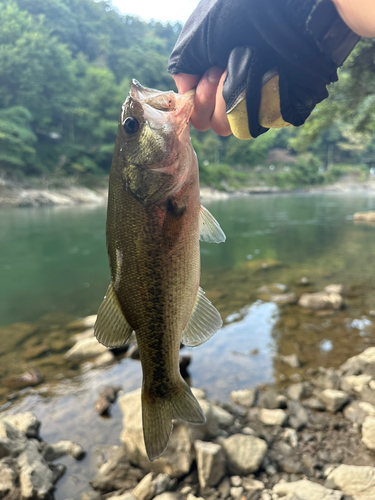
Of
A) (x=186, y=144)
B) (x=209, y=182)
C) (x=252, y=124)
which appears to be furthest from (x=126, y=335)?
(x=209, y=182)

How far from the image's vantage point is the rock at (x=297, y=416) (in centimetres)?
387

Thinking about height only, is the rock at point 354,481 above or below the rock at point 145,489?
above

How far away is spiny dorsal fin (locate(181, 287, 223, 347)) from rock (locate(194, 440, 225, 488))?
1833mm

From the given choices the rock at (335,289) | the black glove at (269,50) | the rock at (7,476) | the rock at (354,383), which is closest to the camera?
the black glove at (269,50)

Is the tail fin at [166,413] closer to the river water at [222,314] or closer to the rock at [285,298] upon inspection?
the river water at [222,314]

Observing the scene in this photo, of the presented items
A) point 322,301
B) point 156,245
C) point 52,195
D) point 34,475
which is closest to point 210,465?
point 34,475

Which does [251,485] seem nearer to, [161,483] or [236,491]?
[236,491]

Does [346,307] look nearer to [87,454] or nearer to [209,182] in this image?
[87,454]

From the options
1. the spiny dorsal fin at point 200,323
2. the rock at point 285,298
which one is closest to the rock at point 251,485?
the spiny dorsal fin at point 200,323

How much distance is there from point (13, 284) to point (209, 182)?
178 ft

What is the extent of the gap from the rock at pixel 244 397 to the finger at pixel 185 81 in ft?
13.3

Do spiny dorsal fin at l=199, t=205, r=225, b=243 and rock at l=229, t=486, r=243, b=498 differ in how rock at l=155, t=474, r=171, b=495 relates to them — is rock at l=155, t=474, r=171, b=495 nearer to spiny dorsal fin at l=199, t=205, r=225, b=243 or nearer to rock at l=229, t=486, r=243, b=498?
rock at l=229, t=486, r=243, b=498

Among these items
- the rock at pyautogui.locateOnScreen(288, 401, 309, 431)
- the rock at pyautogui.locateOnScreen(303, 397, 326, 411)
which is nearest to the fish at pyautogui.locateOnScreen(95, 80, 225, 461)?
the rock at pyautogui.locateOnScreen(288, 401, 309, 431)

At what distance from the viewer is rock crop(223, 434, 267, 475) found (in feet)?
10.4
